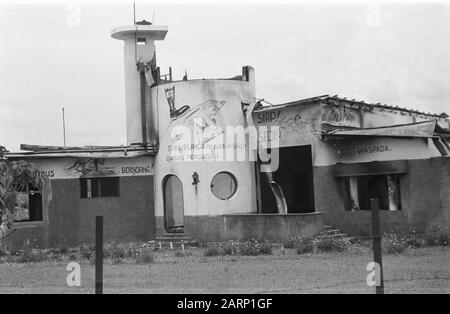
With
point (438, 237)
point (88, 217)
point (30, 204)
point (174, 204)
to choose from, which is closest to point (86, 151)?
point (88, 217)

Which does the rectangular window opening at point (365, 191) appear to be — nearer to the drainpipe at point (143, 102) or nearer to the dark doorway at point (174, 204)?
the dark doorway at point (174, 204)

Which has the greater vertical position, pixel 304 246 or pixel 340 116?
pixel 340 116

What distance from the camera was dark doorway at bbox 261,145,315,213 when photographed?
2716 centimetres

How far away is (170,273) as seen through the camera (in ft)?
49.2

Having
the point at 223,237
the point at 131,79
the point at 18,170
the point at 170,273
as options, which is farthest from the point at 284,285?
the point at 131,79

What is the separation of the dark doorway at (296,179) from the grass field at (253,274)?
8.94m

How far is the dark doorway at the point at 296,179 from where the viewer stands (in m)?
27.2

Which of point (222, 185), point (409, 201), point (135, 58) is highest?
point (135, 58)

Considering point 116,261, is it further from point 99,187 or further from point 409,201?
point 409,201

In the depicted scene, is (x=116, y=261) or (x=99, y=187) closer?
(x=116, y=261)

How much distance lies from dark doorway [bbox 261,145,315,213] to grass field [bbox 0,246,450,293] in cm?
894

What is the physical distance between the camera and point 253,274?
14.2 m

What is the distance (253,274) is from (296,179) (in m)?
15.5

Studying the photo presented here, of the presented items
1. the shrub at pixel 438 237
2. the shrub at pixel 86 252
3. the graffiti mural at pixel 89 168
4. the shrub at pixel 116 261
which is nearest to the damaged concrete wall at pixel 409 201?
the shrub at pixel 438 237
